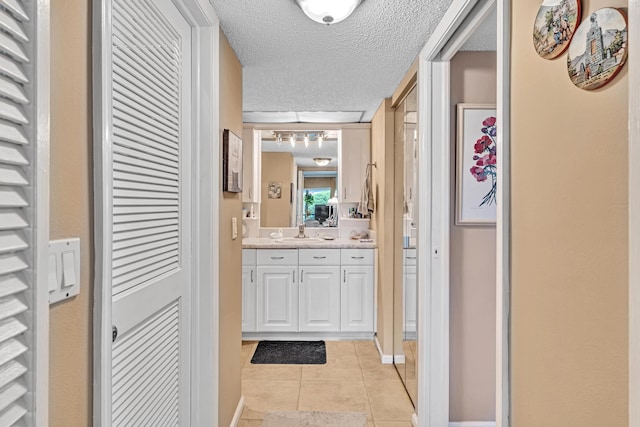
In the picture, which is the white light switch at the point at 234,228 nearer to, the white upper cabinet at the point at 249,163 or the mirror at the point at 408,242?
the mirror at the point at 408,242

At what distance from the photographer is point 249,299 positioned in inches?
146

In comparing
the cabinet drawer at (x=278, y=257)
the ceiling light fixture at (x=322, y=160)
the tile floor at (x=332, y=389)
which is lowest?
the tile floor at (x=332, y=389)

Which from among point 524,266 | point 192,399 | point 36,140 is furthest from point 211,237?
point 524,266

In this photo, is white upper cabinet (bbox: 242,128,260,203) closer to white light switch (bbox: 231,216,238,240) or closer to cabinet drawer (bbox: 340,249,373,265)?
cabinet drawer (bbox: 340,249,373,265)

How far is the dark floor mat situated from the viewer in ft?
10.7

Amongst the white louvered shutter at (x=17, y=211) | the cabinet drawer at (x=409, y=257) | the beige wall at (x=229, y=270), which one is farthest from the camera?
the cabinet drawer at (x=409, y=257)

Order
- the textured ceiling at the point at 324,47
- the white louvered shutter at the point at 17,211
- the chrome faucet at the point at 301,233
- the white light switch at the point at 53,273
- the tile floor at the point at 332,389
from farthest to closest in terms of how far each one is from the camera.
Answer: the chrome faucet at the point at 301,233 < the tile floor at the point at 332,389 < the textured ceiling at the point at 324,47 < the white light switch at the point at 53,273 < the white louvered shutter at the point at 17,211

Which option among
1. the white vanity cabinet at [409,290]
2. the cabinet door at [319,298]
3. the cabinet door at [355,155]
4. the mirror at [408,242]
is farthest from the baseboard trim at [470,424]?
the cabinet door at [355,155]

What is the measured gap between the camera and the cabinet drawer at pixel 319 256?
3.73 m

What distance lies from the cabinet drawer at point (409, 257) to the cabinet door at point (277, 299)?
1207mm

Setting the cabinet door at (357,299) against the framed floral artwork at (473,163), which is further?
the cabinet door at (357,299)

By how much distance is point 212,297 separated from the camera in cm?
180

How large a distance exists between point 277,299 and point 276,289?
99 mm

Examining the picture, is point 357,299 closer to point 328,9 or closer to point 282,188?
point 282,188
